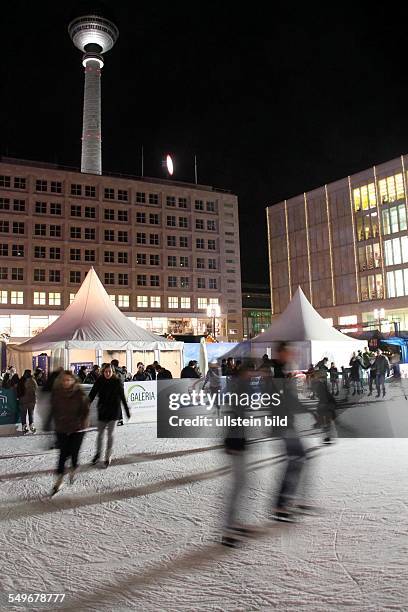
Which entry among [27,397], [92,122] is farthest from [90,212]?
[27,397]

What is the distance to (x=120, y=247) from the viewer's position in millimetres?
57438

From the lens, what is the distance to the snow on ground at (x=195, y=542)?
3.58 m

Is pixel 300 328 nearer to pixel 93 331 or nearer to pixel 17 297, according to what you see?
pixel 93 331

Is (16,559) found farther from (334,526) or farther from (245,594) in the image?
(334,526)

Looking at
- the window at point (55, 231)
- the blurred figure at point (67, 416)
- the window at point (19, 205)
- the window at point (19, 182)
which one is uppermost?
the window at point (19, 182)

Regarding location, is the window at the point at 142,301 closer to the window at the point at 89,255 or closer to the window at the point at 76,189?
the window at the point at 89,255

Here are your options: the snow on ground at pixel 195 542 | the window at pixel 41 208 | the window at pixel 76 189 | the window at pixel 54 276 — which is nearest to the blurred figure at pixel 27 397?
the snow on ground at pixel 195 542

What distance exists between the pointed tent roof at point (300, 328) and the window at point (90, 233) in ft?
125

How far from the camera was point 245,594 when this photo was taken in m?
3.58

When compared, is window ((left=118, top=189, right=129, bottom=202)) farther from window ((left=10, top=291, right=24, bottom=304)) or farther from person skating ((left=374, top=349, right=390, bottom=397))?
person skating ((left=374, top=349, right=390, bottom=397))

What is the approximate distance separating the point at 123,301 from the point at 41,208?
12.5 metres

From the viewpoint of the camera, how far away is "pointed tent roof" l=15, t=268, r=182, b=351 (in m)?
17.2

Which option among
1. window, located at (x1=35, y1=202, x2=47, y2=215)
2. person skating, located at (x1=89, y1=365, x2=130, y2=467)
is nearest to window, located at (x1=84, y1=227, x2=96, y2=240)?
window, located at (x1=35, y1=202, x2=47, y2=215)

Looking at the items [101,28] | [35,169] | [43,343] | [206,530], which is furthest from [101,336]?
[101,28]
